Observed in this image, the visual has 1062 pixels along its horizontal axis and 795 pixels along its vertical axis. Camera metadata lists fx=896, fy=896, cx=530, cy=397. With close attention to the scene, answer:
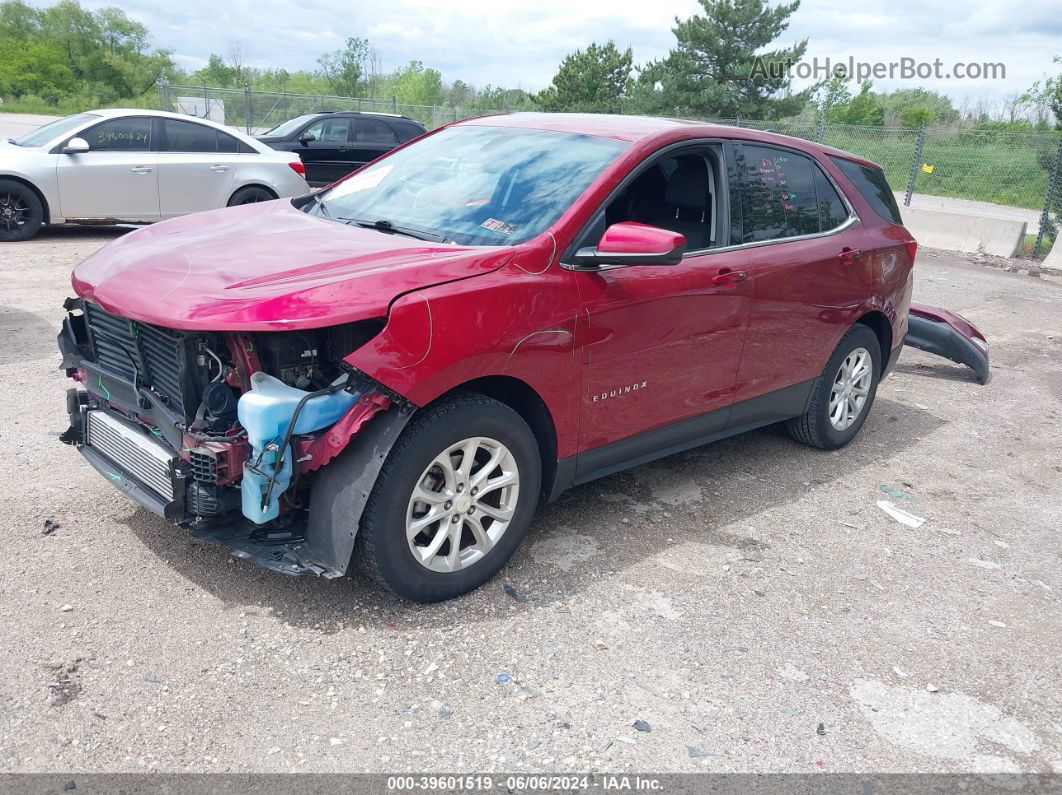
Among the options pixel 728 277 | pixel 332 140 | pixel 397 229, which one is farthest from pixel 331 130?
pixel 728 277

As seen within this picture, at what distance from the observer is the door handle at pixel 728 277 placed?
4.27 m

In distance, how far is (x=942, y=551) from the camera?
14.5 feet

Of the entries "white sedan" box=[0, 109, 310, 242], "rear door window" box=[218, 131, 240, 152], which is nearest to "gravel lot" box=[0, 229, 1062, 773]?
"white sedan" box=[0, 109, 310, 242]

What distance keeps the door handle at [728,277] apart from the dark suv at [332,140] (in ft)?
38.5

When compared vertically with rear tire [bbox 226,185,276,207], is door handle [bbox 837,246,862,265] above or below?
above

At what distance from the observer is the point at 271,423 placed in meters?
3.03

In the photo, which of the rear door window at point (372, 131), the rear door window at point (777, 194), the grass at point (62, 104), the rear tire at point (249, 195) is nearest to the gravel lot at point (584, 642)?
the rear door window at point (777, 194)

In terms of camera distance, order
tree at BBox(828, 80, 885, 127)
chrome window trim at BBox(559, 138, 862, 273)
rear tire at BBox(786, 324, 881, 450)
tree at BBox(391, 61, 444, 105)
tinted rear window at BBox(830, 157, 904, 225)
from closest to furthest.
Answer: chrome window trim at BBox(559, 138, 862, 273) → rear tire at BBox(786, 324, 881, 450) → tinted rear window at BBox(830, 157, 904, 225) → tree at BBox(828, 80, 885, 127) → tree at BBox(391, 61, 444, 105)

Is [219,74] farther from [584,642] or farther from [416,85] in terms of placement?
[584,642]

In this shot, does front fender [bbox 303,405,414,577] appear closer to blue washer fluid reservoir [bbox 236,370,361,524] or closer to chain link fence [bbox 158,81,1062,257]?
blue washer fluid reservoir [bbox 236,370,361,524]

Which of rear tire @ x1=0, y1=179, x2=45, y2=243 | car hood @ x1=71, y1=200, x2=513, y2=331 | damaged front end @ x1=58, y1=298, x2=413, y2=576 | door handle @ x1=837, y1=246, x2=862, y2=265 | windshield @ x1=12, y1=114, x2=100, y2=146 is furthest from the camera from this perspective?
windshield @ x1=12, y1=114, x2=100, y2=146

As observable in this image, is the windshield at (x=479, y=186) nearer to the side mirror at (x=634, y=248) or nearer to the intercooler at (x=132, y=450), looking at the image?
the side mirror at (x=634, y=248)

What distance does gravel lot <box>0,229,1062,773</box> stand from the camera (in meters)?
2.81

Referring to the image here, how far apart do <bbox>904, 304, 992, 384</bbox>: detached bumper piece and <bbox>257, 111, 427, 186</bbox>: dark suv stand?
32.2 feet
